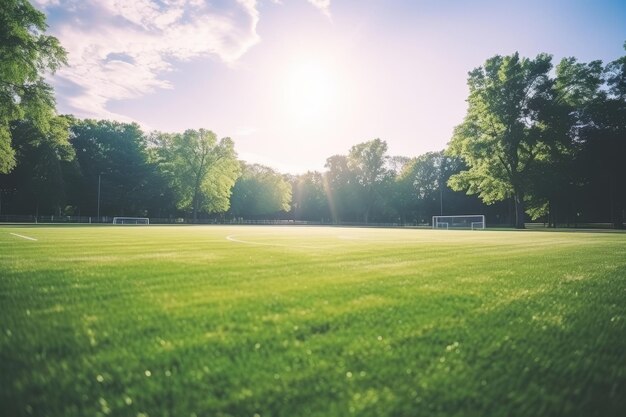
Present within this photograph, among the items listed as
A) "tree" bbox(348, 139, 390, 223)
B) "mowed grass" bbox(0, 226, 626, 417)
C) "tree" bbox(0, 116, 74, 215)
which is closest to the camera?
"mowed grass" bbox(0, 226, 626, 417)

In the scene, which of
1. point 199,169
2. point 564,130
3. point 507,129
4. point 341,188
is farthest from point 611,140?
point 199,169

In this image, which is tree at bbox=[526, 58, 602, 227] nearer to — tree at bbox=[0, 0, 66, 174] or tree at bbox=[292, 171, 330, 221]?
tree at bbox=[0, 0, 66, 174]

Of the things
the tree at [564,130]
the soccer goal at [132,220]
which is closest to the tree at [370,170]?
the tree at [564,130]

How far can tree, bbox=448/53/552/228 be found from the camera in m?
43.5

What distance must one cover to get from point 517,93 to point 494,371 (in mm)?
50602

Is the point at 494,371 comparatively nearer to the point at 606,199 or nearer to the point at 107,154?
the point at 606,199

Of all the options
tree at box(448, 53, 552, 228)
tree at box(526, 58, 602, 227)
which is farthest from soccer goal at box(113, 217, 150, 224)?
tree at box(526, 58, 602, 227)

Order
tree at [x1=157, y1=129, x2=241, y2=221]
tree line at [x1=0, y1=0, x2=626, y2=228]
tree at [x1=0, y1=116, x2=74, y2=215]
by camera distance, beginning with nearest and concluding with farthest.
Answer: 1. tree line at [x1=0, y1=0, x2=626, y2=228]
2. tree at [x1=0, y1=116, x2=74, y2=215]
3. tree at [x1=157, y1=129, x2=241, y2=221]

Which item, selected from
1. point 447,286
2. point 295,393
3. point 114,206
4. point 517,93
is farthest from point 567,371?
point 114,206

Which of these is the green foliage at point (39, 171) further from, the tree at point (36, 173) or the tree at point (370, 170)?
the tree at point (370, 170)

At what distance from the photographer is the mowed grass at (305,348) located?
1.84 m

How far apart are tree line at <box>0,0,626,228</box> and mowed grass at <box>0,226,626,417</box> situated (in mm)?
27231

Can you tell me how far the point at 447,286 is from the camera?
477 centimetres

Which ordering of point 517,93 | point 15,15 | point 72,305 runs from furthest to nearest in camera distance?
point 517,93, point 15,15, point 72,305
